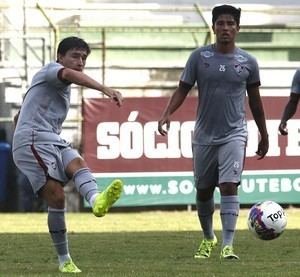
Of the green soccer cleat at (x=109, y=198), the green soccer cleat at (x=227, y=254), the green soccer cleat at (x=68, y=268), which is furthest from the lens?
the green soccer cleat at (x=227, y=254)

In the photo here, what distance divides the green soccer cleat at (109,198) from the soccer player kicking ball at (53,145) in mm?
413

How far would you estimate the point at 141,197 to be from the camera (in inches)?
878

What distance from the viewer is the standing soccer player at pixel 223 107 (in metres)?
11.0

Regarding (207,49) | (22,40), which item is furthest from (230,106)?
(22,40)

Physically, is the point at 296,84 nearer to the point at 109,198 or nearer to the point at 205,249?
the point at 205,249

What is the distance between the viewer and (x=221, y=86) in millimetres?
11141

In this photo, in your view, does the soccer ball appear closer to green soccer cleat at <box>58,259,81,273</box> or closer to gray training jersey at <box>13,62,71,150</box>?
green soccer cleat at <box>58,259,81,273</box>

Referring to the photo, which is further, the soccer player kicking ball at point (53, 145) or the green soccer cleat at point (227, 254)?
the green soccer cleat at point (227, 254)

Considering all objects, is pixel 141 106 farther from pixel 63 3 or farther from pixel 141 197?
pixel 63 3

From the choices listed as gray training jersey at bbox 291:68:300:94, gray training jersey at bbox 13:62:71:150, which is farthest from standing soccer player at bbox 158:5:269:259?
gray training jersey at bbox 13:62:71:150

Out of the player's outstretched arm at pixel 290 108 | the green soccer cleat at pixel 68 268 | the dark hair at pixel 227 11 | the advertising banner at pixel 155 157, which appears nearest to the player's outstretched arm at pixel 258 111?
the player's outstretched arm at pixel 290 108

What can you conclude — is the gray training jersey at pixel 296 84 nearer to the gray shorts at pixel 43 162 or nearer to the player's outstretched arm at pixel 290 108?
the player's outstretched arm at pixel 290 108

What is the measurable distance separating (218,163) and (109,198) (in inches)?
101

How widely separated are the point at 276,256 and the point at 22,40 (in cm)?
1462
